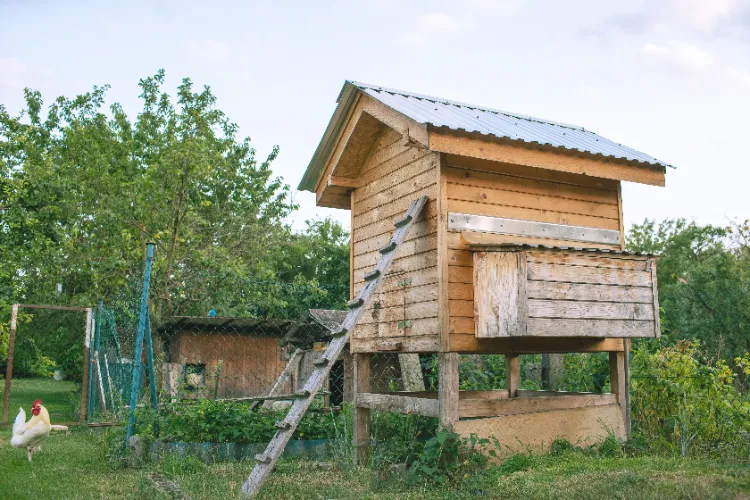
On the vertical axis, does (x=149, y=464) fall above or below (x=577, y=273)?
below

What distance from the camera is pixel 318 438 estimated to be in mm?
8719

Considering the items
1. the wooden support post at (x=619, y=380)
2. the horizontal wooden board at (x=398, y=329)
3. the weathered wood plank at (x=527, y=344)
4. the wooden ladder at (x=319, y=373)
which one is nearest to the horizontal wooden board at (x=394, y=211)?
the wooden ladder at (x=319, y=373)

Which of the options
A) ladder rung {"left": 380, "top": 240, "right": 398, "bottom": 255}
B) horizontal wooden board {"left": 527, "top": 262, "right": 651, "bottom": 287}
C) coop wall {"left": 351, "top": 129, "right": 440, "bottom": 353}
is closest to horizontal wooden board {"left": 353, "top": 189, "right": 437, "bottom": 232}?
coop wall {"left": 351, "top": 129, "right": 440, "bottom": 353}

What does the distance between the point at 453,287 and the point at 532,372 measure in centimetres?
580

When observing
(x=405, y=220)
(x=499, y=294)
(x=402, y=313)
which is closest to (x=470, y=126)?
(x=405, y=220)

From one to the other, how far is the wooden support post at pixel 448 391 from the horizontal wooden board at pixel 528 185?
6.36 ft

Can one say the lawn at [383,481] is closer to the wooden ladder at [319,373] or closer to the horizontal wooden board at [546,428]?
the wooden ladder at [319,373]

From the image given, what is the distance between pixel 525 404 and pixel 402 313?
5.95 feet

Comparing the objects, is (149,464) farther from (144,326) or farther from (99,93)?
(99,93)

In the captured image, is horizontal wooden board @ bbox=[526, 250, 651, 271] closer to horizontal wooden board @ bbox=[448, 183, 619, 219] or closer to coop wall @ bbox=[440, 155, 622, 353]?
coop wall @ bbox=[440, 155, 622, 353]

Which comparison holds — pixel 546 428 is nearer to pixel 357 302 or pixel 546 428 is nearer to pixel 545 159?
pixel 357 302

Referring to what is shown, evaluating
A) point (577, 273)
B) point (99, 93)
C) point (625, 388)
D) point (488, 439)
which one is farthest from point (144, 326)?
point (99, 93)

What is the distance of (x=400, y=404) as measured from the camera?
750cm

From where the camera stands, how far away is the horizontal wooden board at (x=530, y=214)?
714 cm
